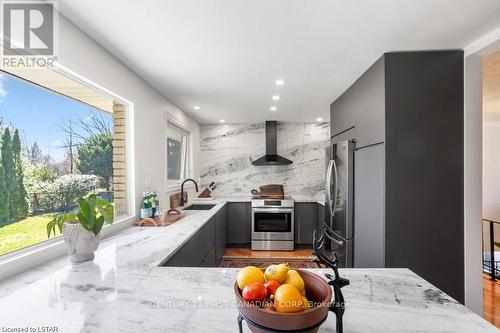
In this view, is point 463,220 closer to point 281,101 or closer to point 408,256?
point 408,256

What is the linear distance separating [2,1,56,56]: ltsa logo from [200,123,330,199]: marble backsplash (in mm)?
3488

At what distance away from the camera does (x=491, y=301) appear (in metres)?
2.42

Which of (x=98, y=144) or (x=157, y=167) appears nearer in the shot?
(x=98, y=144)

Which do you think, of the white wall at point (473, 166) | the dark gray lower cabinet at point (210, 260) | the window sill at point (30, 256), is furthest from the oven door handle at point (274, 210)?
the window sill at point (30, 256)

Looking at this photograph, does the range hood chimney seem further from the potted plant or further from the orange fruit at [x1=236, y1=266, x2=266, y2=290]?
the orange fruit at [x1=236, y1=266, x2=266, y2=290]

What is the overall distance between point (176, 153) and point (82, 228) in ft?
8.14

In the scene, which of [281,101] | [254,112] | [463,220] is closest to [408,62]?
[463,220]

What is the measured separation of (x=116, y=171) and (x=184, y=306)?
1643 millimetres

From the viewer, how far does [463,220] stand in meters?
1.88

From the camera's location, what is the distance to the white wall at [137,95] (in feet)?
4.78

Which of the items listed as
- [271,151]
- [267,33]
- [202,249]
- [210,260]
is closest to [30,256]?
[202,249]

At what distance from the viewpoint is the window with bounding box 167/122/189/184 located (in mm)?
3328

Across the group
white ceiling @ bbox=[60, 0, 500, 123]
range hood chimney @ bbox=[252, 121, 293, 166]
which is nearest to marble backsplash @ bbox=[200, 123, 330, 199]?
range hood chimney @ bbox=[252, 121, 293, 166]

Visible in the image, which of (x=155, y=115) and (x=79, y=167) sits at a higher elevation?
(x=155, y=115)
